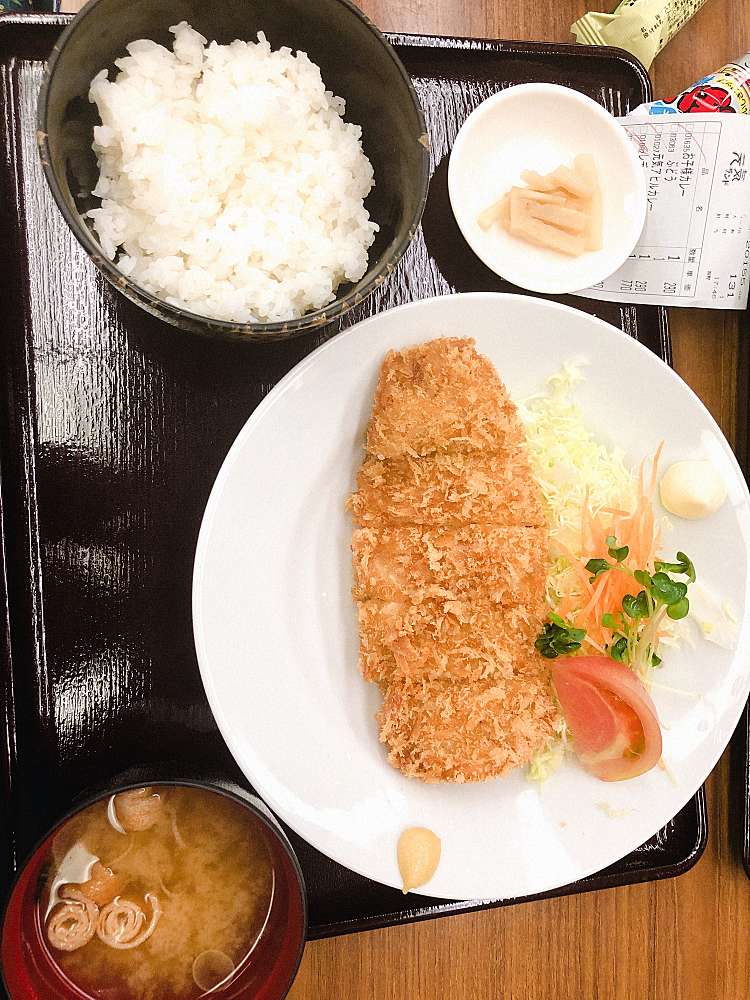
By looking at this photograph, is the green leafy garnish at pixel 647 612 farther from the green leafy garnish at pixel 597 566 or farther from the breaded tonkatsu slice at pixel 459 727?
the breaded tonkatsu slice at pixel 459 727

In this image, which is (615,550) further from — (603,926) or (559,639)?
→ (603,926)


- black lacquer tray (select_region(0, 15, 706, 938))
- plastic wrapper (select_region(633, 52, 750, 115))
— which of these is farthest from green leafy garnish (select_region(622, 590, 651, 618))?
plastic wrapper (select_region(633, 52, 750, 115))

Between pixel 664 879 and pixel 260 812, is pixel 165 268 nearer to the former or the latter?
pixel 260 812

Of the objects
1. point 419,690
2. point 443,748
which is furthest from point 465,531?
point 443,748

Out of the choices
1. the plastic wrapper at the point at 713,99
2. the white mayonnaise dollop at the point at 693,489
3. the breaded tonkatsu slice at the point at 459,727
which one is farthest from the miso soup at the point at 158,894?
the plastic wrapper at the point at 713,99

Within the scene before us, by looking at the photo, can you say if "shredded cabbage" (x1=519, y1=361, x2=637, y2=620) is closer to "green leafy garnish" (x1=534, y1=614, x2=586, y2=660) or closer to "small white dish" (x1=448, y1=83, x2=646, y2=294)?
"green leafy garnish" (x1=534, y1=614, x2=586, y2=660)

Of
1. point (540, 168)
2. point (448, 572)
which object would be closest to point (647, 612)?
point (448, 572)
